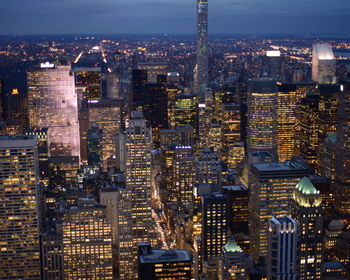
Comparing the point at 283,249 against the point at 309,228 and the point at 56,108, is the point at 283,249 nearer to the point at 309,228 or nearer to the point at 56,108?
the point at 309,228

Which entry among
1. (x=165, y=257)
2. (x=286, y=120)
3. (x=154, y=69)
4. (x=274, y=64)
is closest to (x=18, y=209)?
(x=165, y=257)

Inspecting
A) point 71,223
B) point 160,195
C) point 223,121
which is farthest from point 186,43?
point 71,223

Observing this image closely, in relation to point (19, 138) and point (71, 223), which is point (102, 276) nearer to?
point (71, 223)

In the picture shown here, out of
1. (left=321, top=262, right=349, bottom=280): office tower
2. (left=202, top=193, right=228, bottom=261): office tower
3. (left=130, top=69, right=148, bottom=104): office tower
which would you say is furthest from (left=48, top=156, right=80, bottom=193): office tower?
(left=321, top=262, right=349, bottom=280): office tower

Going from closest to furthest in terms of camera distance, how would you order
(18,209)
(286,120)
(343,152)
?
(18,209) → (343,152) → (286,120)

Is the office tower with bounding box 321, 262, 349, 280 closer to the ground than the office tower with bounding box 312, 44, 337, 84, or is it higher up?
closer to the ground

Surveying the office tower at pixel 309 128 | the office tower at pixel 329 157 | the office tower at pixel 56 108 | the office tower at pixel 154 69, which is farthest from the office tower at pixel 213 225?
the office tower at pixel 154 69

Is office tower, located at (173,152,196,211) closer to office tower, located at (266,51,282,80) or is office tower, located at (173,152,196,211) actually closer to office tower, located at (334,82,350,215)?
office tower, located at (334,82,350,215)
